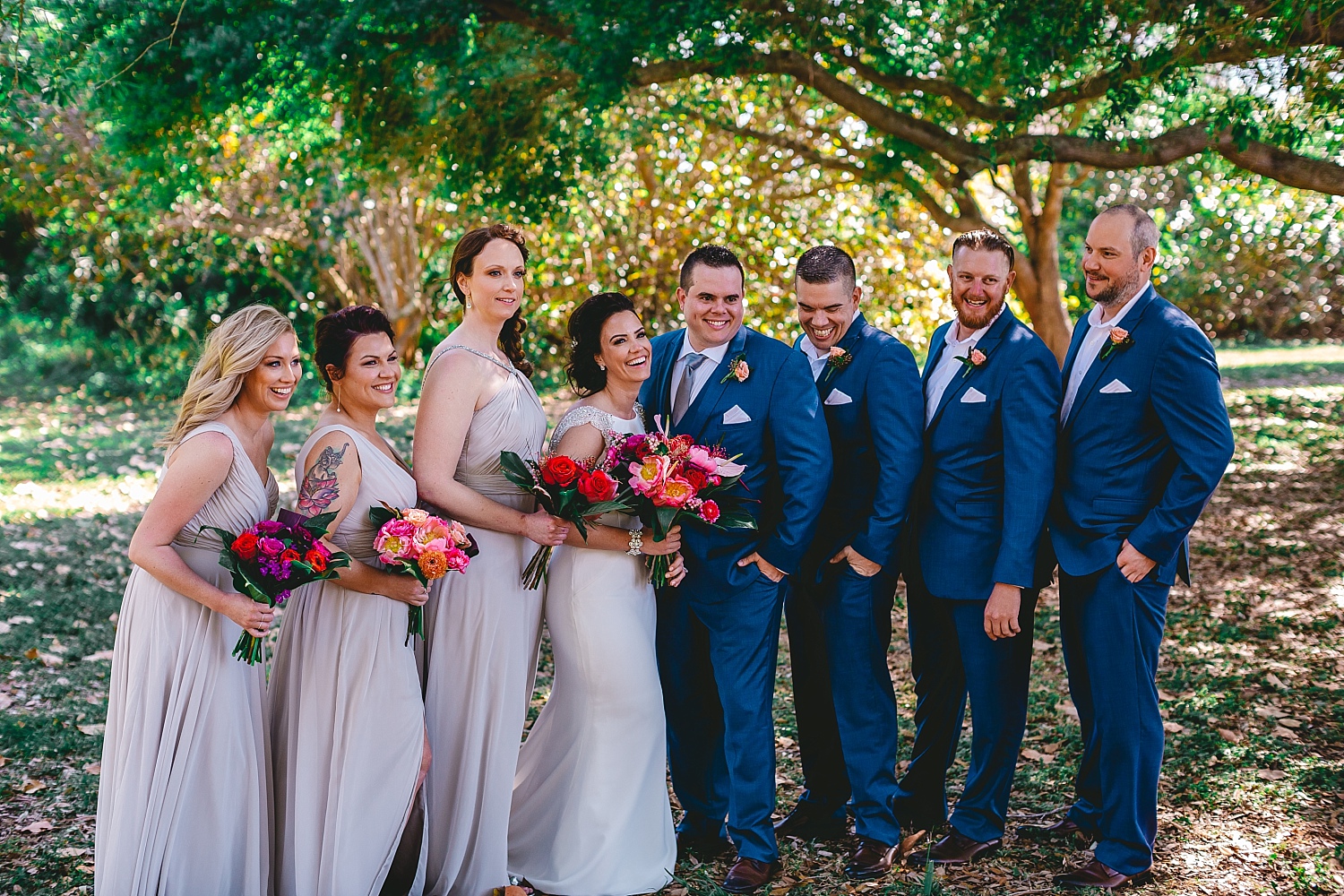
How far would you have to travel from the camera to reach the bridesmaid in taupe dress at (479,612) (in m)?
4.24

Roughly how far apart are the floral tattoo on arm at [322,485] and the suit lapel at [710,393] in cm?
143

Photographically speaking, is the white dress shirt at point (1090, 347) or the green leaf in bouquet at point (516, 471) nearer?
the green leaf in bouquet at point (516, 471)

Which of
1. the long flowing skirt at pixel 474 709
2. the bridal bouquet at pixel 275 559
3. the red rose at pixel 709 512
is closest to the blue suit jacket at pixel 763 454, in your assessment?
the red rose at pixel 709 512

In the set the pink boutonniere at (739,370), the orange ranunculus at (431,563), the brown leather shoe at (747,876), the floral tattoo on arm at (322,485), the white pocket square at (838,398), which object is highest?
the pink boutonniere at (739,370)

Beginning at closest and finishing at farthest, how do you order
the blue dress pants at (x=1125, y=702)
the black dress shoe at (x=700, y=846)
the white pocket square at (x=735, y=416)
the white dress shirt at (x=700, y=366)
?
1. the blue dress pants at (x=1125, y=702)
2. the white pocket square at (x=735, y=416)
3. the white dress shirt at (x=700, y=366)
4. the black dress shoe at (x=700, y=846)

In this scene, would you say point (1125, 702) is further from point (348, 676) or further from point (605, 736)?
point (348, 676)

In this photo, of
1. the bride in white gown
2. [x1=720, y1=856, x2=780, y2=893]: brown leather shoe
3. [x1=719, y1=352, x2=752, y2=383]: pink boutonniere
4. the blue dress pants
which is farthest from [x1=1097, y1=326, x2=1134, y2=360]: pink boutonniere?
[x1=720, y1=856, x2=780, y2=893]: brown leather shoe

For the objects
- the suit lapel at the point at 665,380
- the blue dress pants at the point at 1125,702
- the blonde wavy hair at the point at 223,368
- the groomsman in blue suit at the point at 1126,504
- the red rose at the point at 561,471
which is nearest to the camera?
the blonde wavy hair at the point at 223,368

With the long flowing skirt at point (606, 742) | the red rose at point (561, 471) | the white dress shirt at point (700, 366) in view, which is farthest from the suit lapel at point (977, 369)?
the red rose at point (561, 471)

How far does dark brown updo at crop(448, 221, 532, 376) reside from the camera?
4359 millimetres

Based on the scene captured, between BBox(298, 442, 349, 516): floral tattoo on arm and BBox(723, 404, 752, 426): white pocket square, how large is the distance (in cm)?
153

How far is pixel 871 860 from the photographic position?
14.9 ft

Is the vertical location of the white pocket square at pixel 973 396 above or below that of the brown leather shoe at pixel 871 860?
above

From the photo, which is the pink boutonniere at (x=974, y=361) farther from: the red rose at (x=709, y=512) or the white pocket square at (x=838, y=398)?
the red rose at (x=709, y=512)
